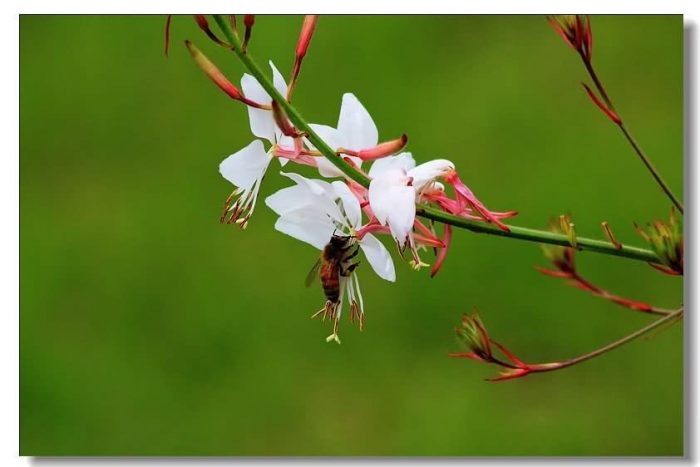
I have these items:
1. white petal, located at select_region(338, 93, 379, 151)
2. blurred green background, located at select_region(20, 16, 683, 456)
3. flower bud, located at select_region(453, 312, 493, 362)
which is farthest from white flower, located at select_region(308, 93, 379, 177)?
blurred green background, located at select_region(20, 16, 683, 456)

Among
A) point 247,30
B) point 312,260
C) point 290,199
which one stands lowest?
point 312,260

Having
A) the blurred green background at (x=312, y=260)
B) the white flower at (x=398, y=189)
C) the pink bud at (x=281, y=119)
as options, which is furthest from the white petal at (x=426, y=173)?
the blurred green background at (x=312, y=260)

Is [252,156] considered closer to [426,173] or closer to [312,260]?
[426,173]

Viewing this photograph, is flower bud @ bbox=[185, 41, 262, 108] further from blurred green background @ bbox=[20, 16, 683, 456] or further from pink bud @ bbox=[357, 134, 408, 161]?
blurred green background @ bbox=[20, 16, 683, 456]

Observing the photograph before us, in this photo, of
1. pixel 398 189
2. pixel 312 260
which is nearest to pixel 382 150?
pixel 398 189

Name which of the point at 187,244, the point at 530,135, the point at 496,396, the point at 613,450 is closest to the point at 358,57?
the point at 530,135

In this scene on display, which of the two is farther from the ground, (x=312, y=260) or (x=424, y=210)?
(x=424, y=210)
